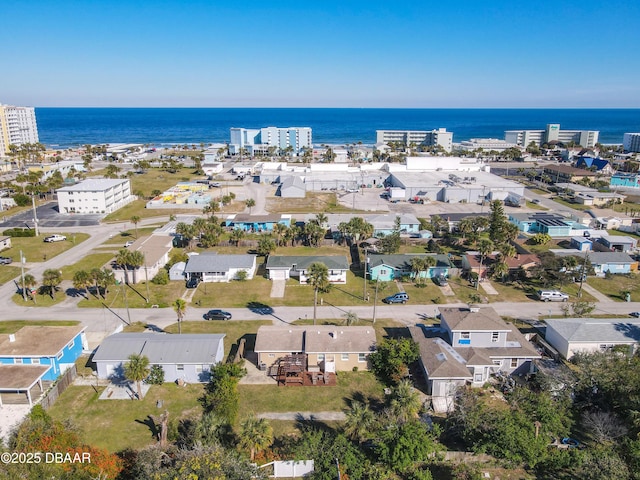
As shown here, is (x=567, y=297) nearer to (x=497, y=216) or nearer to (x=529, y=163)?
(x=497, y=216)

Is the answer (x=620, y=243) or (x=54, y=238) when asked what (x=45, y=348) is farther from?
(x=620, y=243)

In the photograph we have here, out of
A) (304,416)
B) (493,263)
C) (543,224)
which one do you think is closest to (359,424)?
(304,416)

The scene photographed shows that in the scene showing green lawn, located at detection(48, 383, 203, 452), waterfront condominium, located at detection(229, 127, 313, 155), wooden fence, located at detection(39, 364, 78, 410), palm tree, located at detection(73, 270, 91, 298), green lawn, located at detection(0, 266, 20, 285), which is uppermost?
waterfront condominium, located at detection(229, 127, 313, 155)

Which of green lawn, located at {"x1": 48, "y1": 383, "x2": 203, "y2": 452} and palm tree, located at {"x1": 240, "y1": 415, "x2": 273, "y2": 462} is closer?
palm tree, located at {"x1": 240, "y1": 415, "x2": 273, "y2": 462}

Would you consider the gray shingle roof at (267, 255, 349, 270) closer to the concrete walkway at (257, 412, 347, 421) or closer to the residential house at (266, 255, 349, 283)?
the residential house at (266, 255, 349, 283)

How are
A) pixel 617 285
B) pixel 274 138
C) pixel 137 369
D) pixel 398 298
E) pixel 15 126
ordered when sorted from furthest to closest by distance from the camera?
pixel 274 138
pixel 15 126
pixel 617 285
pixel 398 298
pixel 137 369

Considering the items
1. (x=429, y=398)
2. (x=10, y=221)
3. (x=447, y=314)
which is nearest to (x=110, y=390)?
(x=429, y=398)

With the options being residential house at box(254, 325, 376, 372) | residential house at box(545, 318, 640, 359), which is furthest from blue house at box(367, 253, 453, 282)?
residential house at box(254, 325, 376, 372)
